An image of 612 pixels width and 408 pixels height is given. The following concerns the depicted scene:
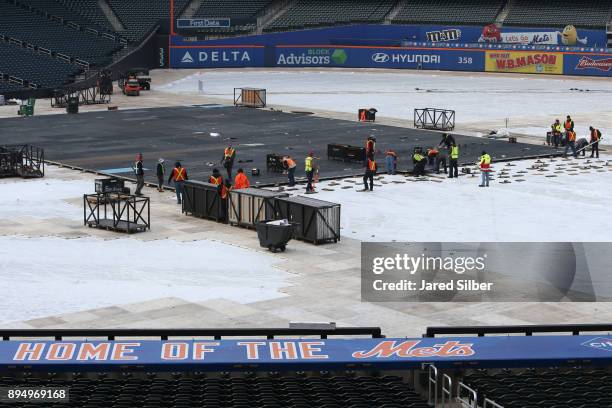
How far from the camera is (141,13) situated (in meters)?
99.8

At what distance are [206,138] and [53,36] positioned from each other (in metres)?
37.4

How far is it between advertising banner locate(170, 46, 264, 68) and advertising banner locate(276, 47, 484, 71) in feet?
7.08

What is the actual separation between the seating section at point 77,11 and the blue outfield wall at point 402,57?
6.64 meters

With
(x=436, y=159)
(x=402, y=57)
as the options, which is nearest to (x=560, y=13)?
(x=402, y=57)

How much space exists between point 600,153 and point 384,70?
47.2m

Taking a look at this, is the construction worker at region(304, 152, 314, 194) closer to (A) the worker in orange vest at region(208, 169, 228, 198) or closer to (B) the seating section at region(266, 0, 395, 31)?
(A) the worker in orange vest at region(208, 169, 228, 198)

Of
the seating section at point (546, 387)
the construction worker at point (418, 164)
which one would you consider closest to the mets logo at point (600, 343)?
the seating section at point (546, 387)

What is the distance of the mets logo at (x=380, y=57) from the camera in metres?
98.4

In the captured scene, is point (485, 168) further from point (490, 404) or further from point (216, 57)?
point (216, 57)

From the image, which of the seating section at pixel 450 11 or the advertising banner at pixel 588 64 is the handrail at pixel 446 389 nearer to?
the advertising banner at pixel 588 64

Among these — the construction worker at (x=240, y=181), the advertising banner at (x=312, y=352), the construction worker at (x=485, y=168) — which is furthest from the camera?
the construction worker at (x=485, y=168)

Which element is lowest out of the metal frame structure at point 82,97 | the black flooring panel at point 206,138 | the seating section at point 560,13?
the black flooring panel at point 206,138

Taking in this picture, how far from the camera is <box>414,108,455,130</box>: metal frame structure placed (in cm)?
6047

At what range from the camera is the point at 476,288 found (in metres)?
28.5
